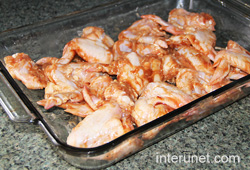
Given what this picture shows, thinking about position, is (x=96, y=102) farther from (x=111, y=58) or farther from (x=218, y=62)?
(x=218, y=62)

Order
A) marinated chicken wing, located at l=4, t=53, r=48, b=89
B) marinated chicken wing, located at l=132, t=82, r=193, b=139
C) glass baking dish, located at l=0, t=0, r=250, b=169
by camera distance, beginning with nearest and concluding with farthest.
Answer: glass baking dish, located at l=0, t=0, r=250, b=169 → marinated chicken wing, located at l=132, t=82, r=193, b=139 → marinated chicken wing, located at l=4, t=53, r=48, b=89

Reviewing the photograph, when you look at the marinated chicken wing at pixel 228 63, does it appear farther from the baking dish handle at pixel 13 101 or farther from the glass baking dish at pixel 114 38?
the baking dish handle at pixel 13 101

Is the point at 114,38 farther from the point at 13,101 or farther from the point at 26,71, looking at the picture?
the point at 13,101

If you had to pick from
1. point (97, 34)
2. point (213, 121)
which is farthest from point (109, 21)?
point (213, 121)

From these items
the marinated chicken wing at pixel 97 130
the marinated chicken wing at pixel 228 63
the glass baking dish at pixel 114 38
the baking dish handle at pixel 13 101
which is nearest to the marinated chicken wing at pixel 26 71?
the glass baking dish at pixel 114 38

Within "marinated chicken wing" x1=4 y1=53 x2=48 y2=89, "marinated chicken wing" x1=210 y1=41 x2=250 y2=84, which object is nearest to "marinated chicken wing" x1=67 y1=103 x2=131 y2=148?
"marinated chicken wing" x1=4 y1=53 x2=48 y2=89

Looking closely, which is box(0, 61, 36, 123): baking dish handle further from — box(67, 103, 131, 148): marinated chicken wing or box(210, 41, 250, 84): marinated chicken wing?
box(210, 41, 250, 84): marinated chicken wing

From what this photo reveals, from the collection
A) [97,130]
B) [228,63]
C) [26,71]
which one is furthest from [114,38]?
[97,130]
